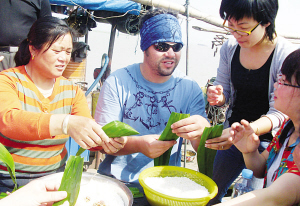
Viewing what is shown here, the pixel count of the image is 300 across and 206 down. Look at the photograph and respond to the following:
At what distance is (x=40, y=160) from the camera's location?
6.05 feet

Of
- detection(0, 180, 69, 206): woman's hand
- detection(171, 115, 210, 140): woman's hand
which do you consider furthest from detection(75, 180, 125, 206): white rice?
detection(171, 115, 210, 140): woman's hand

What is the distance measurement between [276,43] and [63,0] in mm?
4350

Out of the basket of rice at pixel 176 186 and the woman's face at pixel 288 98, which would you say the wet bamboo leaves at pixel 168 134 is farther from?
the woman's face at pixel 288 98

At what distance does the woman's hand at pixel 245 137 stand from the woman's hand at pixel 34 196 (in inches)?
42.2

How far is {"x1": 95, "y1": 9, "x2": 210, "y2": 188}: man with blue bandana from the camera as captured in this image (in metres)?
2.08

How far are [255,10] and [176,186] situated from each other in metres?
1.43

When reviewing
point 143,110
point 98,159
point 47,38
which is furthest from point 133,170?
point 98,159

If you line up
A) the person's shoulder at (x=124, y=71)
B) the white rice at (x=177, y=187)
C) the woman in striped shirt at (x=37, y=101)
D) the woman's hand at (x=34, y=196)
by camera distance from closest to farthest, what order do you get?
1. the woman's hand at (x=34, y=196)
2. the white rice at (x=177, y=187)
3. the woman in striped shirt at (x=37, y=101)
4. the person's shoulder at (x=124, y=71)

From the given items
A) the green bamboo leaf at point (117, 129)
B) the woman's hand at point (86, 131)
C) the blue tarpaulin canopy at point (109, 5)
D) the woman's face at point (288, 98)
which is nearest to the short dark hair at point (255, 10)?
the woman's face at point (288, 98)

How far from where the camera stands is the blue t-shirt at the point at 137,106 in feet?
6.79

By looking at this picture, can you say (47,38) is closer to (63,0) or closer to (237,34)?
(237,34)

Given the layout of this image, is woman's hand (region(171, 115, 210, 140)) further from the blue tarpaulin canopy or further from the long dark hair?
the blue tarpaulin canopy

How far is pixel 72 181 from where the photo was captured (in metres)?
1.20

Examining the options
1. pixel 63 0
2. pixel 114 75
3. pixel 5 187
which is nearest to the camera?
pixel 5 187
